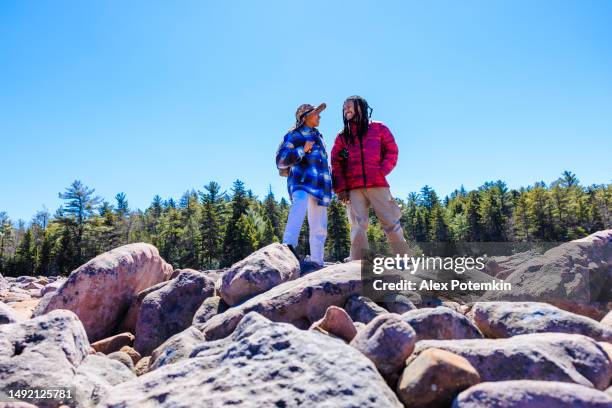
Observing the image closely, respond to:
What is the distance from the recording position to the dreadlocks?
6.12 m

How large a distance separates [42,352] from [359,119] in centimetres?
482

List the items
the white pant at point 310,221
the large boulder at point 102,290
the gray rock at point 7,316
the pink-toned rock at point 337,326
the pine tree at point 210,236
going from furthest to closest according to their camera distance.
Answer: the pine tree at point 210,236 → the white pant at point 310,221 → the large boulder at point 102,290 → the gray rock at point 7,316 → the pink-toned rock at point 337,326

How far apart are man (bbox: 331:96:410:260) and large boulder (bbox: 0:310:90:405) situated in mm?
3706

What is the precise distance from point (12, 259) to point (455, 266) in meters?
70.1

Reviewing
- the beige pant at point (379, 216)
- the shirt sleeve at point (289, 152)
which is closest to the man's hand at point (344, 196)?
the beige pant at point (379, 216)

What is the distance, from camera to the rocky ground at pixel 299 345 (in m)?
2.01

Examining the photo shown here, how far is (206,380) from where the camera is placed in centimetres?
220

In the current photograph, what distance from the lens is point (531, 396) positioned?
5.99 ft

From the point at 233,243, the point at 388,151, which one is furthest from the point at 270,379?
the point at 233,243

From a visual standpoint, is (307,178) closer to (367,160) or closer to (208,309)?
(367,160)

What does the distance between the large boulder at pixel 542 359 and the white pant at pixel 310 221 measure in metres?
3.63

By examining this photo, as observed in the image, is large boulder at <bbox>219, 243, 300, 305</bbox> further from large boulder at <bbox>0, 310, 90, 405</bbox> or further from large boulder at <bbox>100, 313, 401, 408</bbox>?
large boulder at <bbox>100, 313, 401, 408</bbox>

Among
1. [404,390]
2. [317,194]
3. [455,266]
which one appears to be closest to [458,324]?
[404,390]

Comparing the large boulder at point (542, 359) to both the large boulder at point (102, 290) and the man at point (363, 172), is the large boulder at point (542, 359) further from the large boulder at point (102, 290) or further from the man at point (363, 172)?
the large boulder at point (102, 290)
